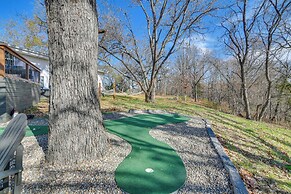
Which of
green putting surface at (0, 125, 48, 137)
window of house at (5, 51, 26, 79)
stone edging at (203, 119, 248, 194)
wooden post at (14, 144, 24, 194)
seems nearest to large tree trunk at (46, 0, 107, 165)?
wooden post at (14, 144, 24, 194)

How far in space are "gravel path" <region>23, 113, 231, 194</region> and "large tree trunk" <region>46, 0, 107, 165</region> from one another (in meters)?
0.24

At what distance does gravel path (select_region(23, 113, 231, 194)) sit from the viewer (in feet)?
6.51

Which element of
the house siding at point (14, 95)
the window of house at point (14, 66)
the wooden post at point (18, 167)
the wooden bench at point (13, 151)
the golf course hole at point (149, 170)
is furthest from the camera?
the window of house at point (14, 66)

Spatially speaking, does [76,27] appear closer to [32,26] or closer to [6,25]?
[32,26]

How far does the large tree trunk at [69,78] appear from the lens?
2381 mm

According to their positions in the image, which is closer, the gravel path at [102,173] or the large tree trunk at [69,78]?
the gravel path at [102,173]

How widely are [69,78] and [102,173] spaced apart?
4.75 ft

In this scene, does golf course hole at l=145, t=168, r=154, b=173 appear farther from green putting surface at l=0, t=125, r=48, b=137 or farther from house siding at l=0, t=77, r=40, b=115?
house siding at l=0, t=77, r=40, b=115

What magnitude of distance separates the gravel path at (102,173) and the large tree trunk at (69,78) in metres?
0.24

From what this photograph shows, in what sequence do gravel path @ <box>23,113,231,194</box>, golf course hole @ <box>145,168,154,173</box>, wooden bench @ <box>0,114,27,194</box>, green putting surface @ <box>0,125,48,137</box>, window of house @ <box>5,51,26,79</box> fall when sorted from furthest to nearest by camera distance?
window of house @ <box>5,51,26,79</box>
green putting surface @ <box>0,125,48,137</box>
golf course hole @ <box>145,168,154,173</box>
gravel path @ <box>23,113,231,194</box>
wooden bench @ <box>0,114,27,194</box>

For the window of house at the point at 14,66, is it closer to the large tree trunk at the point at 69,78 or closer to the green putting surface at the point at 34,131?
the green putting surface at the point at 34,131

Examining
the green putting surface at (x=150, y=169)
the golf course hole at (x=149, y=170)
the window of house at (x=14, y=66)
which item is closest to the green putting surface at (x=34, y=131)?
the green putting surface at (x=150, y=169)

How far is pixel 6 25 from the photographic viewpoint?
23.4 m

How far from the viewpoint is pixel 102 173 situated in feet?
7.49
